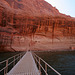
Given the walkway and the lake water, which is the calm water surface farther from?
the walkway

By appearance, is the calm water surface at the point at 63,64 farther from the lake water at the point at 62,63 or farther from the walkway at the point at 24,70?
the walkway at the point at 24,70

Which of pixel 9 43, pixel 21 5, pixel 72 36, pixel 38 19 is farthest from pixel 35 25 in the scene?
pixel 21 5

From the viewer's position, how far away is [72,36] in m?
34.5

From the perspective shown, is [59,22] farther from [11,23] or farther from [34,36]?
[11,23]

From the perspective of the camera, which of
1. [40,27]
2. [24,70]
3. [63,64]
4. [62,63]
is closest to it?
[24,70]

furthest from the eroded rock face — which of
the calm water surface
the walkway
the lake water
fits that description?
the walkway

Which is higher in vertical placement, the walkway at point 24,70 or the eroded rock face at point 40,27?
the eroded rock face at point 40,27

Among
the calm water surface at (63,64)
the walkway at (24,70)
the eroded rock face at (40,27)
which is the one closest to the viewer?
the walkway at (24,70)

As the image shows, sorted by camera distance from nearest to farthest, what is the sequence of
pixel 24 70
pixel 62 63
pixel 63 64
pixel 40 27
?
1. pixel 24 70
2. pixel 63 64
3. pixel 62 63
4. pixel 40 27

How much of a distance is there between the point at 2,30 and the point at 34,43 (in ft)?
36.5

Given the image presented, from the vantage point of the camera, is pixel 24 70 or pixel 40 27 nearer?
pixel 24 70

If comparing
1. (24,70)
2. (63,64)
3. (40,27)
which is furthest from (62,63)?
(40,27)

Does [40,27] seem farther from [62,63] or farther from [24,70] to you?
[24,70]

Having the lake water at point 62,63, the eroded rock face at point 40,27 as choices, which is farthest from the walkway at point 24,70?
the eroded rock face at point 40,27
